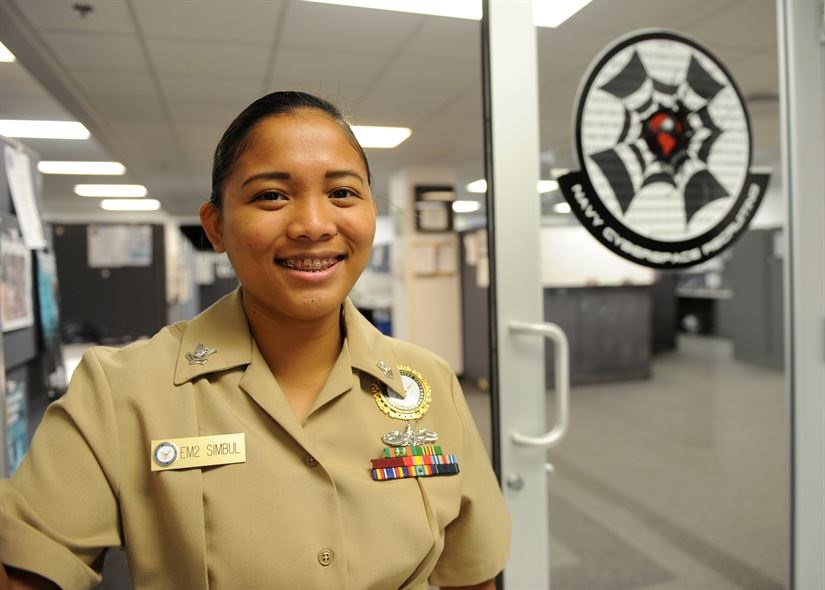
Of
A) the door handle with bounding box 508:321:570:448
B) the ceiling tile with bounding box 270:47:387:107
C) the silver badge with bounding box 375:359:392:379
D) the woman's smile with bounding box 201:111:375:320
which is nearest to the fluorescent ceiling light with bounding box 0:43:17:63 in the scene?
the ceiling tile with bounding box 270:47:387:107

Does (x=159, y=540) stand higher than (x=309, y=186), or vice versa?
(x=309, y=186)

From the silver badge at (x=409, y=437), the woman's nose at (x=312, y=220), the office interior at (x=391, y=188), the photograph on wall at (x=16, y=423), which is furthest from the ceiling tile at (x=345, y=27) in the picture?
the photograph on wall at (x=16, y=423)

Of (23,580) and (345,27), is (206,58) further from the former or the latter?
(23,580)

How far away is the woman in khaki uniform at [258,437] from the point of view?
31.9 inches

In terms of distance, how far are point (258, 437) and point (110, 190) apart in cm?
75

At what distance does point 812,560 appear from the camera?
5.48ft

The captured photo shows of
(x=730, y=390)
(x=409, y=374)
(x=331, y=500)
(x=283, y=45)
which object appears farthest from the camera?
(x=730, y=390)

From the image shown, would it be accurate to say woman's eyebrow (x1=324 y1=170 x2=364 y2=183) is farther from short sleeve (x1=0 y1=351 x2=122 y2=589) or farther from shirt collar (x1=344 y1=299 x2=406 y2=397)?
short sleeve (x1=0 y1=351 x2=122 y2=589)

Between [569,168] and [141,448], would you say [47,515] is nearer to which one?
[141,448]

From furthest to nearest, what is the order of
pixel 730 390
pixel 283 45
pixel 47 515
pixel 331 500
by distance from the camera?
pixel 730 390
pixel 283 45
pixel 331 500
pixel 47 515

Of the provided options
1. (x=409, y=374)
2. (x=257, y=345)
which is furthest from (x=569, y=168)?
(x=257, y=345)

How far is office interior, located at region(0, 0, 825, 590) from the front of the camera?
119cm

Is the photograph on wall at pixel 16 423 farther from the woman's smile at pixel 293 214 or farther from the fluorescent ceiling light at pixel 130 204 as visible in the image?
the woman's smile at pixel 293 214

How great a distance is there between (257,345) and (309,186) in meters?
0.29
